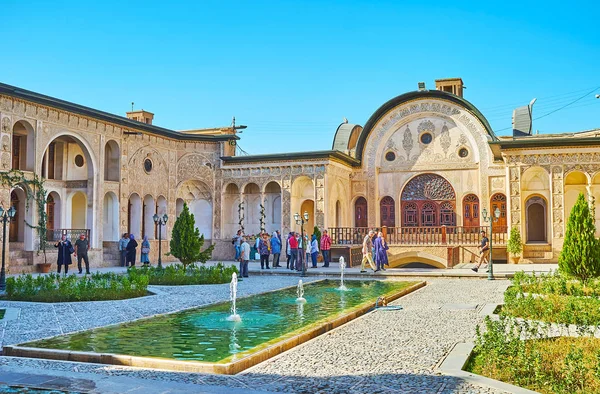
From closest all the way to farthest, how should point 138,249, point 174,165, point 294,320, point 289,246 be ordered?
point 294,320 → point 289,246 → point 138,249 → point 174,165

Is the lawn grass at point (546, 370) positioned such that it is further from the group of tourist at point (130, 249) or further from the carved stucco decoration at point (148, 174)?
the carved stucco decoration at point (148, 174)

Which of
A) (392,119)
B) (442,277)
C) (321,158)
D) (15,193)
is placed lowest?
(442,277)

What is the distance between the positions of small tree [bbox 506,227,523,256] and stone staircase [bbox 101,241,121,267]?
54.3 ft

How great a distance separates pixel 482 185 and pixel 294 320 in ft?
66.1

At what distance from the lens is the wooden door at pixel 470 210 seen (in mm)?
28312

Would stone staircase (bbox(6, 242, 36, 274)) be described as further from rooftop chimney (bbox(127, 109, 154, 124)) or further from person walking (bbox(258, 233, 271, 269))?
rooftop chimney (bbox(127, 109, 154, 124))

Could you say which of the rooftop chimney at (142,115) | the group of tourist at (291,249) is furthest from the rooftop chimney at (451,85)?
the rooftop chimney at (142,115)

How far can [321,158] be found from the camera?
2748 cm

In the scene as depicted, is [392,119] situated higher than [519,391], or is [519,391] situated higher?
[392,119]

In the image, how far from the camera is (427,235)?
2595 centimetres

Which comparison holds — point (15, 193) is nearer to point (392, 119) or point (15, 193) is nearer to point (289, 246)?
point (289, 246)

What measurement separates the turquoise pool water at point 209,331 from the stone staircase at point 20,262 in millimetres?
11384

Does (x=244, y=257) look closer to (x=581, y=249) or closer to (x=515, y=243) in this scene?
(x=581, y=249)

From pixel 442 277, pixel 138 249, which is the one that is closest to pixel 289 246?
pixel 442 277
